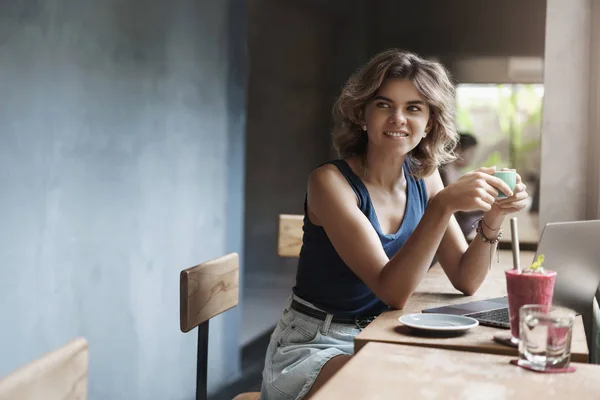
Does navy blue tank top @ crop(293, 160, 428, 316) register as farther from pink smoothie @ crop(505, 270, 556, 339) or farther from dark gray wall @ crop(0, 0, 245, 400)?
dark gray wall @ crop(0, 0, 245, 400)

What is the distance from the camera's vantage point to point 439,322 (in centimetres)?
140

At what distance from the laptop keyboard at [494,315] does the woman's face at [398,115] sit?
0.47 metres

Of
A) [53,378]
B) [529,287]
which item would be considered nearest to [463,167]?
[529,287]

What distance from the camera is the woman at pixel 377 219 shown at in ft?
5.22

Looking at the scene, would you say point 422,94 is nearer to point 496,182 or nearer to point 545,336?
point 496,182

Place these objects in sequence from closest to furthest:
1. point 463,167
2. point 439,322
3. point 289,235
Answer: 1. point 439,322
2. point 289,235
3. point 463,167

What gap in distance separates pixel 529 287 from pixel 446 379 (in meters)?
0.26

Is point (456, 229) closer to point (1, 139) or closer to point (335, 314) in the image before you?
point (335, 314)

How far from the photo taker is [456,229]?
1.99 meters

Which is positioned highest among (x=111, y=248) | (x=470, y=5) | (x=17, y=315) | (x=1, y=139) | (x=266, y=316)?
(x=470, y=5)

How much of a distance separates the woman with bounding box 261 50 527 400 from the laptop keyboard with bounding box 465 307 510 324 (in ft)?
0.48

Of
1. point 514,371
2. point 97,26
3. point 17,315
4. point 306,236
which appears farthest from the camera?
point 97,26

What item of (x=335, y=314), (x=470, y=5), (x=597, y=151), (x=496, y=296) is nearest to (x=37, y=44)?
(x=335, y=314)

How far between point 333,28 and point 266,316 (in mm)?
1847
